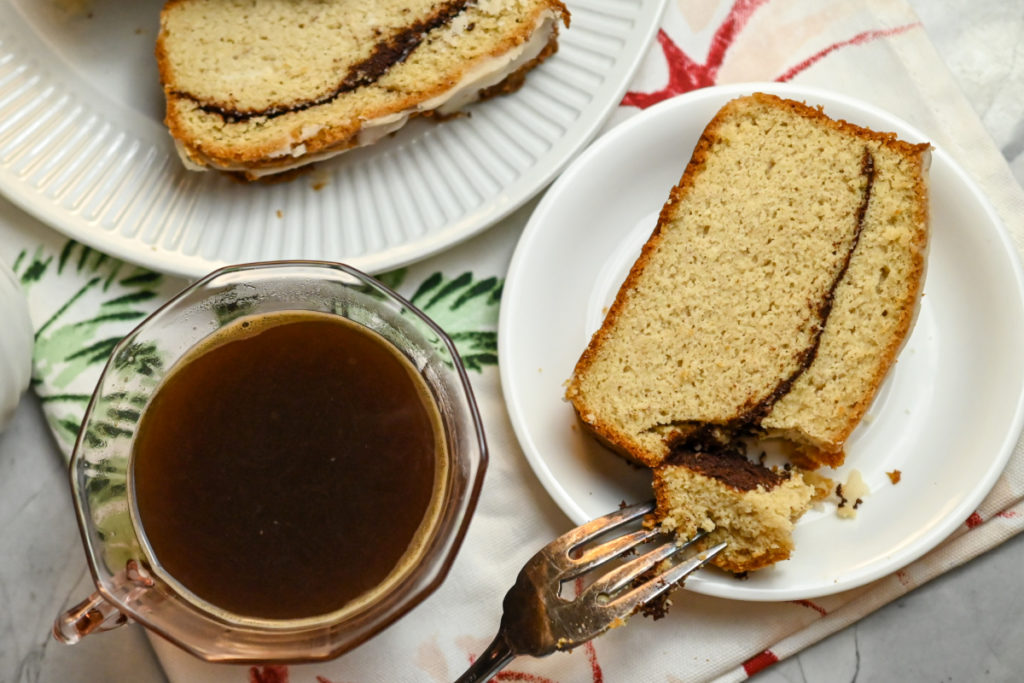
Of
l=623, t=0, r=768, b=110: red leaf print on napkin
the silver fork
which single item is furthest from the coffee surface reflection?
l=623, t=0, r=768, b=110: red leaf print on napkin

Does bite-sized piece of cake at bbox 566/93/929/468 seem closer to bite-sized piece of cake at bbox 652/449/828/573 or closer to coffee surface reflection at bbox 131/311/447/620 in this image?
bite-sized piece of cake at bbox 652/449/828/573

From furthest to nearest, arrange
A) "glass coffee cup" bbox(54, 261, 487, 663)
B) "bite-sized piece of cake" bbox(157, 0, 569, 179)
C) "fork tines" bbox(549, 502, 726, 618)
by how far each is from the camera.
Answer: "bite-sized piece of cake" bbox(157, 0, 569, 179), "fork tines" bbox(549, 502, 726, 618), "glass coffee cup" bbox(54, 261, 487, 663)

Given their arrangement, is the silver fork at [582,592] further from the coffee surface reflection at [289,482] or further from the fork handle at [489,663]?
the coffee surface reflection at [289,482]

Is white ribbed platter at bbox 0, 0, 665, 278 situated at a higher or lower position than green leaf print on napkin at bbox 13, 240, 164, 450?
higher

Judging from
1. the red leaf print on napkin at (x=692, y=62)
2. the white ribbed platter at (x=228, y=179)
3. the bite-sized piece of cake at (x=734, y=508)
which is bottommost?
the bite-sized piece of cake at (x=734, y=508)

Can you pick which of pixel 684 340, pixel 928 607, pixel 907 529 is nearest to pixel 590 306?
pixel 684 340

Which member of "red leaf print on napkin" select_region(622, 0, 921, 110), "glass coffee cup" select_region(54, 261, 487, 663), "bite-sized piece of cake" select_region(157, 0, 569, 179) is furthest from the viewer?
"red leaf print on napkin" select_region(622, 0, 921, 110)

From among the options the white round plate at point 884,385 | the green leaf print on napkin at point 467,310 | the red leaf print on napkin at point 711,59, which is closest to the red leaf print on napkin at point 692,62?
the red leaf print on napkin at point 711,59

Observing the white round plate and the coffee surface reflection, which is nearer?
the coffee surface reflection
